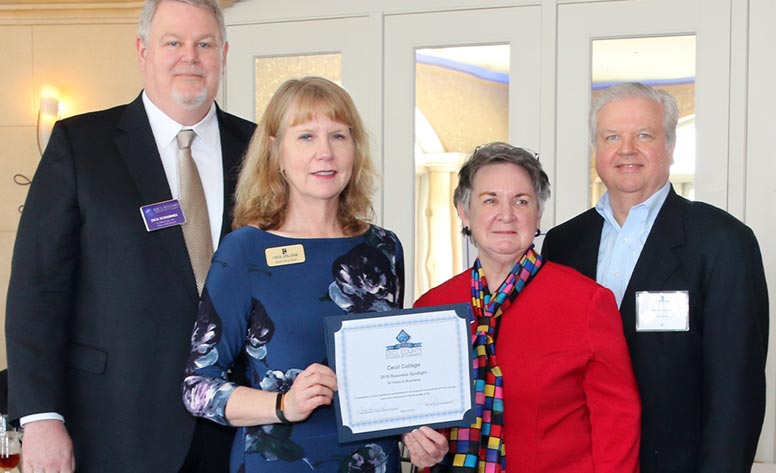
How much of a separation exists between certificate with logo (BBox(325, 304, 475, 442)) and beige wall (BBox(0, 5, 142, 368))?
332 cm

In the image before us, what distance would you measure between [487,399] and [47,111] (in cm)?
351

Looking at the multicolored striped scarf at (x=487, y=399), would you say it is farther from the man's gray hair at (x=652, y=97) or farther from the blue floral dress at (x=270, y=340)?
the man's gray hair at (x=652, y=97)

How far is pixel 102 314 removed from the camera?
82.2 inches

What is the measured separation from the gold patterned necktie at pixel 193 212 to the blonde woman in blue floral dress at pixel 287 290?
0.24m

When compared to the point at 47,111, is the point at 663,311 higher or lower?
lower

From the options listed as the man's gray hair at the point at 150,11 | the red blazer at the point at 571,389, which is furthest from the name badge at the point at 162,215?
the red blazer at the point at 571,389

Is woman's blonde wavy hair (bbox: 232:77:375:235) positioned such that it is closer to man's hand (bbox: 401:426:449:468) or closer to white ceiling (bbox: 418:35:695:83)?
man's hand (bbox: 401:426:449:468)

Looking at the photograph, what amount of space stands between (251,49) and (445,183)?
1.31 m

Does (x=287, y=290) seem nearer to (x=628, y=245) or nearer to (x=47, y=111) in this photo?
(x=628, y=245)

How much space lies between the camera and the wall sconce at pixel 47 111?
4.59m

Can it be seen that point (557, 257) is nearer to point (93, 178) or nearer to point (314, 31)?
point (93, 178)

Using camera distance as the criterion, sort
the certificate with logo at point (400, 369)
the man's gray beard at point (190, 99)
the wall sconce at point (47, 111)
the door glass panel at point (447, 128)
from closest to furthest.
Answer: the certificate with logo at point (400, 369) → the man's gray beard at point (190, 99) → the door glass panel at point (447, 128) → the wall sconce at point (47, 111)

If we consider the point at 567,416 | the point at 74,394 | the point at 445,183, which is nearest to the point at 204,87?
the point at 74,394

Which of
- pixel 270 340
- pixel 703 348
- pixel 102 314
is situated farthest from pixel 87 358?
pixel 703 348
